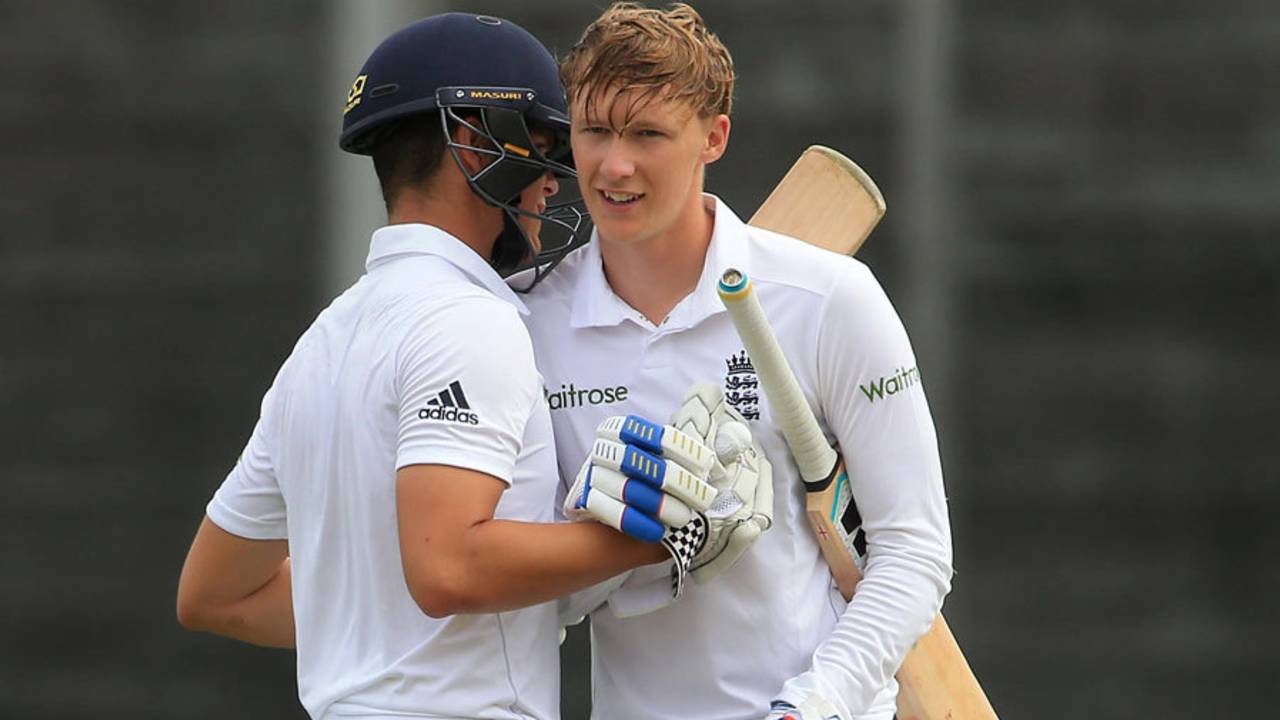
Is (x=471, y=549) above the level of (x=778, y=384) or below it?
below

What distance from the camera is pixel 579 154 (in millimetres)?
2133

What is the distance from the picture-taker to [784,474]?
7.11ft

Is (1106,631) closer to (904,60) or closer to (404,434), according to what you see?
(904,60)

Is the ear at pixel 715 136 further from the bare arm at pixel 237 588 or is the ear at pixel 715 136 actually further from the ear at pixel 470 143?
the bare arm at pixel 237 588

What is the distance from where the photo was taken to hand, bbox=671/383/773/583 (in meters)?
2.01

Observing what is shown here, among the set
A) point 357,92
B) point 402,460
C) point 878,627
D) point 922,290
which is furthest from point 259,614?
point 922,290

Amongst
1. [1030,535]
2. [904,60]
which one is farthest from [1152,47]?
[1030,535]

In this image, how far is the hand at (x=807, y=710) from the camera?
203 cm

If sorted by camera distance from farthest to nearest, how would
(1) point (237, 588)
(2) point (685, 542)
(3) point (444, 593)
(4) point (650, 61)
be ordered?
(1) point (237, 588) → (4) point (650, 61) → (2) point (685, 542) → (3) point (444, 593)

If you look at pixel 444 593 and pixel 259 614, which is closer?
pixel 444 593

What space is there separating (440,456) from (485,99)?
0.47 metres

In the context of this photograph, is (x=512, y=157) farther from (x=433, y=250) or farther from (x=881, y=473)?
(x=881, y=473)

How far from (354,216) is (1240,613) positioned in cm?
230

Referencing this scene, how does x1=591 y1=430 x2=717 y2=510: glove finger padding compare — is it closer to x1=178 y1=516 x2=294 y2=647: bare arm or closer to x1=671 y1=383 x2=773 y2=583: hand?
x1=671 y1=383 x2=773 y2=583: hand
